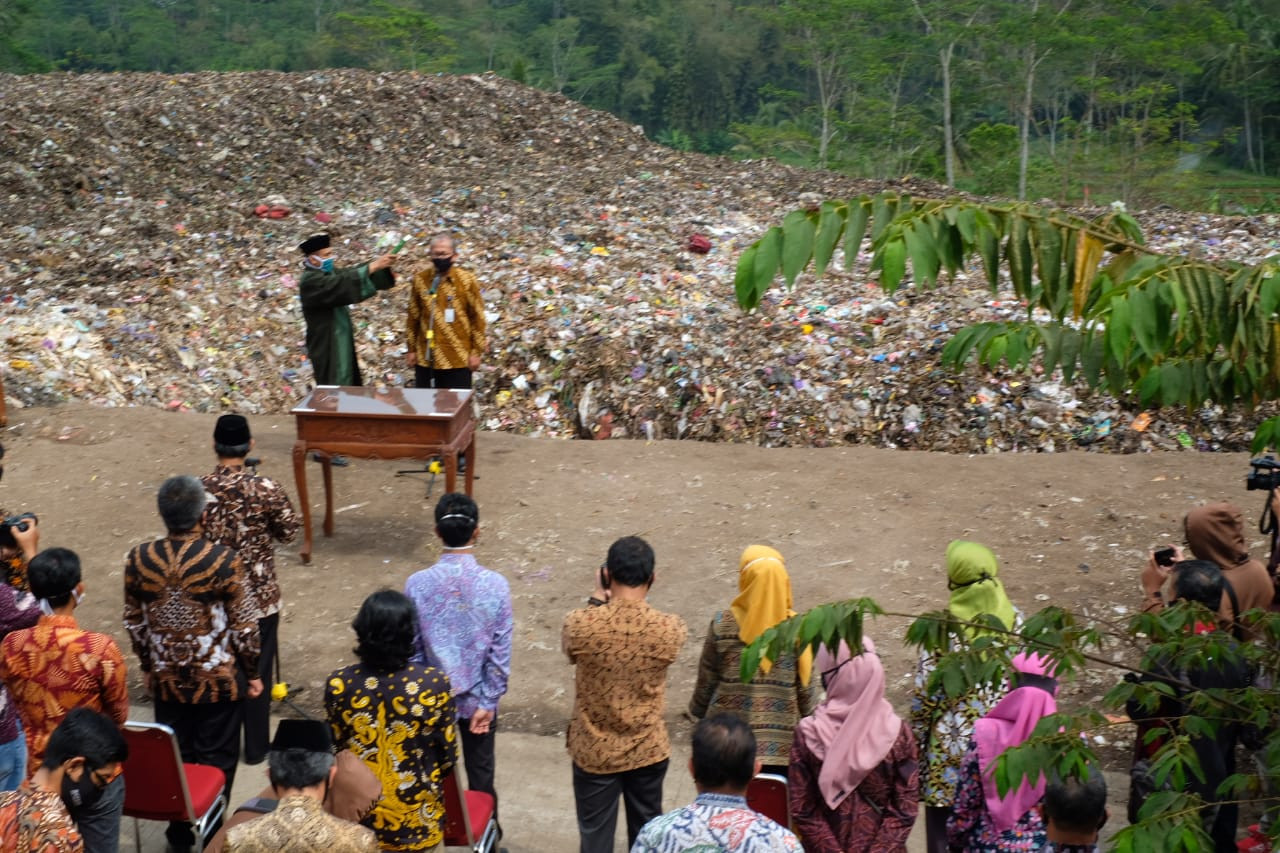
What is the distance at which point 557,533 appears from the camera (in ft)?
25.5

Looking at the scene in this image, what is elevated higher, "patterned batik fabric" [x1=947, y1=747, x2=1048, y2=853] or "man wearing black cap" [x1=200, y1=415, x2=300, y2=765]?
"man wearing black cap" [x1=200, y1=415, x2=300, y2=765]

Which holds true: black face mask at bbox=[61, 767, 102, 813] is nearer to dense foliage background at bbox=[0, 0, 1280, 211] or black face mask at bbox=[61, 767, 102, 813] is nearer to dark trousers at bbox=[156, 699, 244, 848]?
dark trousers at bbox=[156, 699, 244, 848]

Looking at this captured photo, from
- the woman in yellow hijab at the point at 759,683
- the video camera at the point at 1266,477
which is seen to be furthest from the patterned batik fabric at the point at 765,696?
the video camera at the point at 1266,477

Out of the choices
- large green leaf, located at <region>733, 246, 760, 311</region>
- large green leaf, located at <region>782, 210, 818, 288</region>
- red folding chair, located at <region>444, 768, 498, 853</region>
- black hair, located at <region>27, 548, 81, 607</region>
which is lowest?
red folding chair, located at <region>444, 768, 498, 853</region>

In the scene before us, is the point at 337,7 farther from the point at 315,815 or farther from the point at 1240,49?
the point at 315,815

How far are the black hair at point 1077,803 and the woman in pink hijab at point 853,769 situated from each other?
0.50 m

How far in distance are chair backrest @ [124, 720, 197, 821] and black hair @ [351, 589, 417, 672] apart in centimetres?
89

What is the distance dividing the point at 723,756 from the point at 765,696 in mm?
1149

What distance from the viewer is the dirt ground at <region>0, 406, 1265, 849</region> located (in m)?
6.78

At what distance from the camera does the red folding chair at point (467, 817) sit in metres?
3.99

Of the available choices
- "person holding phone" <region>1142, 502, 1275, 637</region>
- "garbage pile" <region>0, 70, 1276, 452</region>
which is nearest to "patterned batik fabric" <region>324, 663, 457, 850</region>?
"person holding phone" <region>1142, 502, 1275, 637</region>

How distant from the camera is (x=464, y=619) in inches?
172

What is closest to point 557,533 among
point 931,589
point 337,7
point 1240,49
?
point 931,589

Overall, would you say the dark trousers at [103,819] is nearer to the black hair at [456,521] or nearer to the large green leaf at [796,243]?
the black hair at [456,521]
